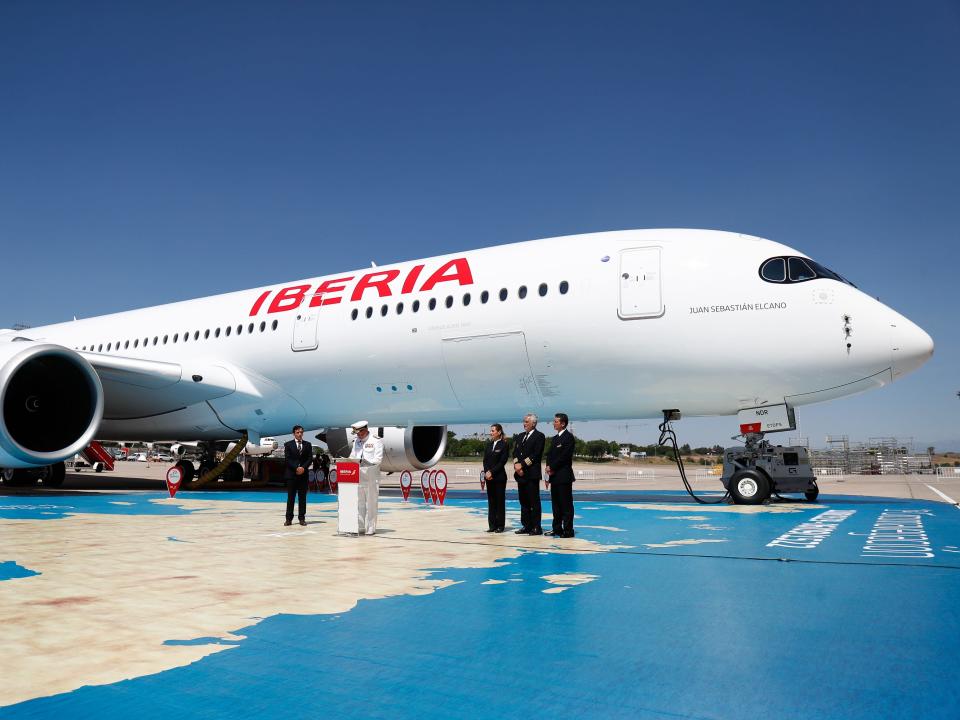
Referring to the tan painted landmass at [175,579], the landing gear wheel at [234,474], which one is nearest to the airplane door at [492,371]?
the tan painted landmass at [175,579]

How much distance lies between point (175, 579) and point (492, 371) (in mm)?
7081

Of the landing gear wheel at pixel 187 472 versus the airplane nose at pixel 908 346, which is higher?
the airplane nose at pixel 908 346

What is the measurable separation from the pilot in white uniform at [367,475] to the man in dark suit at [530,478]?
1600 mm

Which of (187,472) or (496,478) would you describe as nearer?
(496,478)

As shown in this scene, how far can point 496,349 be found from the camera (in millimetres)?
11594

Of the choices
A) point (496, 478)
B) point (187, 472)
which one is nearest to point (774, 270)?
point (496, 478)

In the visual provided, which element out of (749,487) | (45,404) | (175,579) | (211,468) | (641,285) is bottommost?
(175,579)

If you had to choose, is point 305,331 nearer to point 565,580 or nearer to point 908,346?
point 565,580

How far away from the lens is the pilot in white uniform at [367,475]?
8180 millimetres

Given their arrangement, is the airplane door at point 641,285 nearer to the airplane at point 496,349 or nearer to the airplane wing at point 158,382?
the airplane at point 496,349

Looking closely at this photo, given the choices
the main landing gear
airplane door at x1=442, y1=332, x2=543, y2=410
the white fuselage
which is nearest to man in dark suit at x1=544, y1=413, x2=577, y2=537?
the white fuselage

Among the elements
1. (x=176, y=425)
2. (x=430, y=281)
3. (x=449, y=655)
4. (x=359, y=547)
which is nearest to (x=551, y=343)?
(x=430, y=281)

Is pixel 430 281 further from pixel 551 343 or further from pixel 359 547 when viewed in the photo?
pixel 359 547

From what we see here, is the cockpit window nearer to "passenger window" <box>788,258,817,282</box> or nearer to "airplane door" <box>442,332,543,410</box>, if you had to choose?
"passenger window" <box>788,258,817,282</box>
